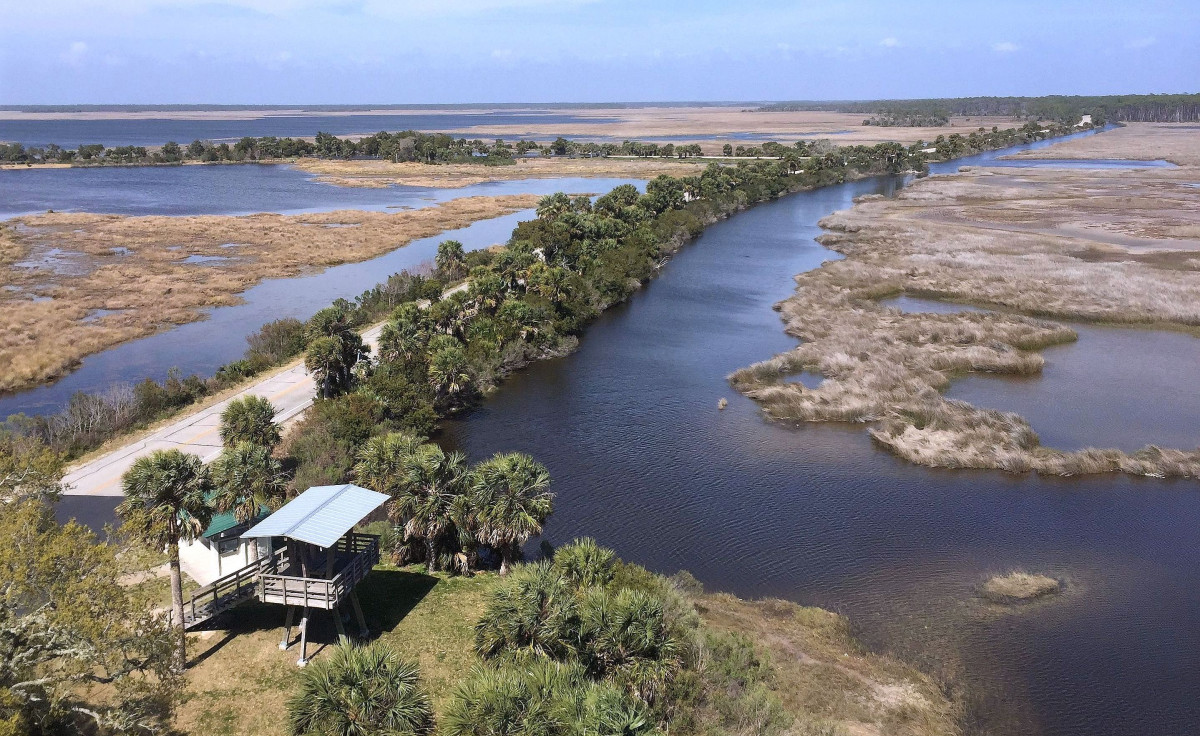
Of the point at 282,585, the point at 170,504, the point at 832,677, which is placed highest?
the point at 170,504

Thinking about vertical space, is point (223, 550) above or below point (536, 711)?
below

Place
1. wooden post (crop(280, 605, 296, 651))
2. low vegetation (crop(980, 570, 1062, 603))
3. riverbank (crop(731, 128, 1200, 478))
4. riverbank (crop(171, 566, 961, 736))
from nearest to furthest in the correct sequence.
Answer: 1. riverbank (crop(171, 566, 961, 736))
2. wooden post (crop(280, 605, 296, 651))
3. low vegetation (crop(980, 570, 1062, 603))
4. riverbank (crop(731, 128, 1200, 478))

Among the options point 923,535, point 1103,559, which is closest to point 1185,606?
point 1103,559

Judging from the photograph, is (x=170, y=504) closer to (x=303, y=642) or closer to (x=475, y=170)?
(x=303, y=642)

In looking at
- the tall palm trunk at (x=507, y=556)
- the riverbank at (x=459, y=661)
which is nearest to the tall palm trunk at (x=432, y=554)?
the riverbank at (x=459, y=661)

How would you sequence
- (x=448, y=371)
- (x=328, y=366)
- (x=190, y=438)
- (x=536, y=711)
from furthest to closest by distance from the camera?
(x=448, y=371) → (x=328, y=366) → (x=190, y=438) → (x=536, y=711)

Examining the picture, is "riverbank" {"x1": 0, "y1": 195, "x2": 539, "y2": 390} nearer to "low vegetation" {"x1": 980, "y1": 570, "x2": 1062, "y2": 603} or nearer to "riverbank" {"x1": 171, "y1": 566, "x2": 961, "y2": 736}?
"riverbank" {"x1": 171, "y1": 566, "x2": 961, "y2": 736}

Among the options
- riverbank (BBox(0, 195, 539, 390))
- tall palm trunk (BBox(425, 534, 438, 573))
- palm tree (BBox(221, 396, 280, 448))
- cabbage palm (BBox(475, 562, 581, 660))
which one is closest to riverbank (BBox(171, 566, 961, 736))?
tall palm trunk (BBox(425, 534, 438, 573))

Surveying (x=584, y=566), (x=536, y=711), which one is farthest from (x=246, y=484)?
(x=536, y=711)
